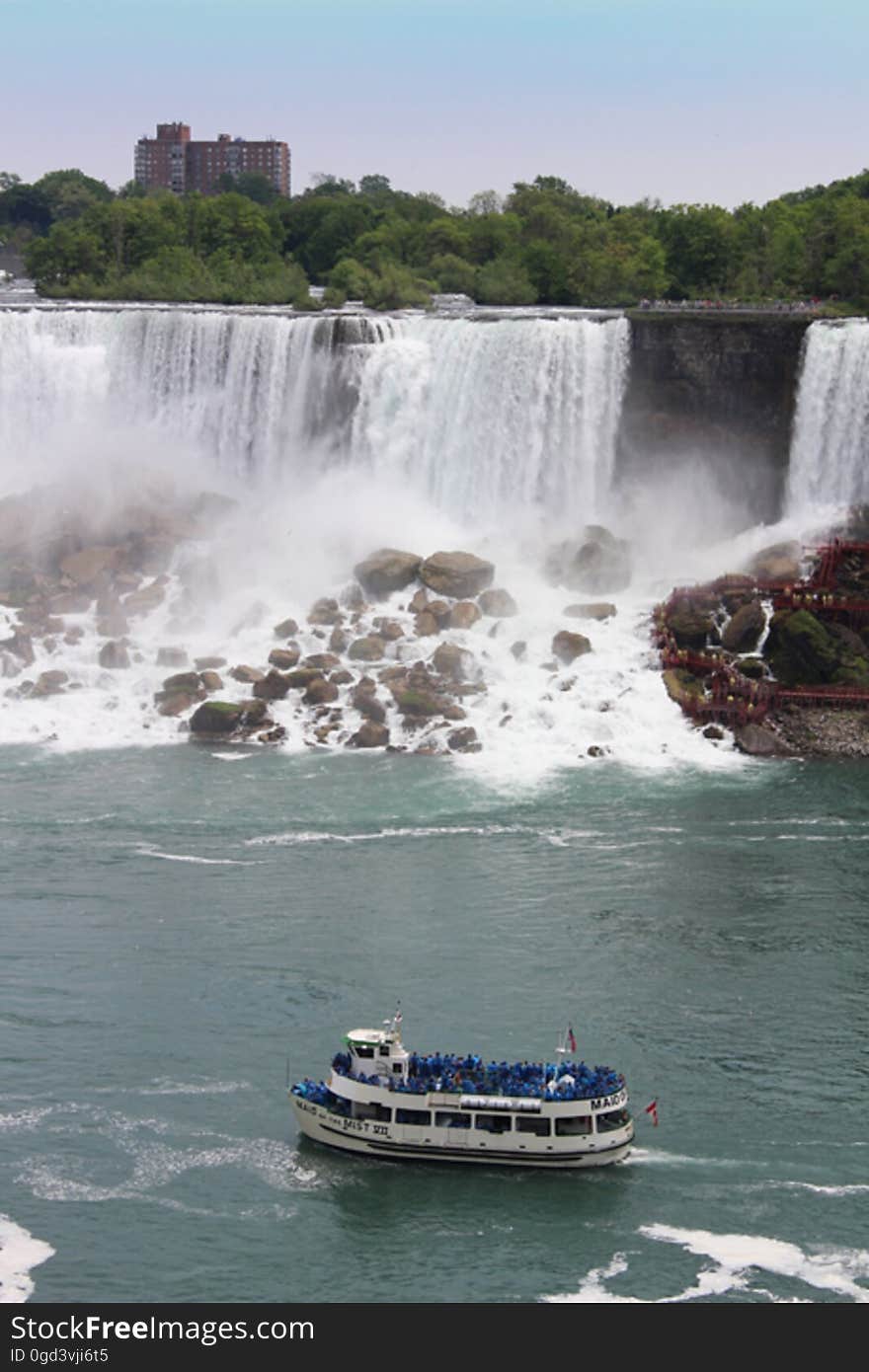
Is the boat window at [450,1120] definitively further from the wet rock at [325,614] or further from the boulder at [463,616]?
the wet rock at [325,614]

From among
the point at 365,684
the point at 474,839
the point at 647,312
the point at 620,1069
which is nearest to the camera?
the point at 620,1069

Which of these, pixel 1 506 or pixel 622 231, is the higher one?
pixel 622 231

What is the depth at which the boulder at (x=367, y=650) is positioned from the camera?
6669cm

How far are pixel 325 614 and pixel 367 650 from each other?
3.28 meters

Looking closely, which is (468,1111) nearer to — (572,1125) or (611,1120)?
(572,1125)

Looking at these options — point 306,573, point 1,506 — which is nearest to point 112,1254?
point 306,573

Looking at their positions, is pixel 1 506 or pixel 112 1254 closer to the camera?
pixel 112 1254

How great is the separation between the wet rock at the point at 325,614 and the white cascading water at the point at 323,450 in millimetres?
474

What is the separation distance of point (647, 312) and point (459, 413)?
7.35 meters

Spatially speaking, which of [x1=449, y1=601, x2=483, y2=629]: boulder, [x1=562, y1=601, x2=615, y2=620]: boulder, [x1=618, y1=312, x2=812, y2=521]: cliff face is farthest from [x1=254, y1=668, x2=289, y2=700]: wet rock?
[x1=618, y1=312, x2=812, y2=521]: cliff face

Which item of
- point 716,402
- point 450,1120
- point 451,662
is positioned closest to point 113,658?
point 451,662

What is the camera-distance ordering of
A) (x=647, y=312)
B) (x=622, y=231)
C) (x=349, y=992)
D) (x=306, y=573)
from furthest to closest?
(x=622, y=231), (x=647, y=312), (x=306, y=573), (x=349, y=992)

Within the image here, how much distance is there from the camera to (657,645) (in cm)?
6662

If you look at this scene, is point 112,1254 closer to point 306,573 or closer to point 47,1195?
point 47,1195
